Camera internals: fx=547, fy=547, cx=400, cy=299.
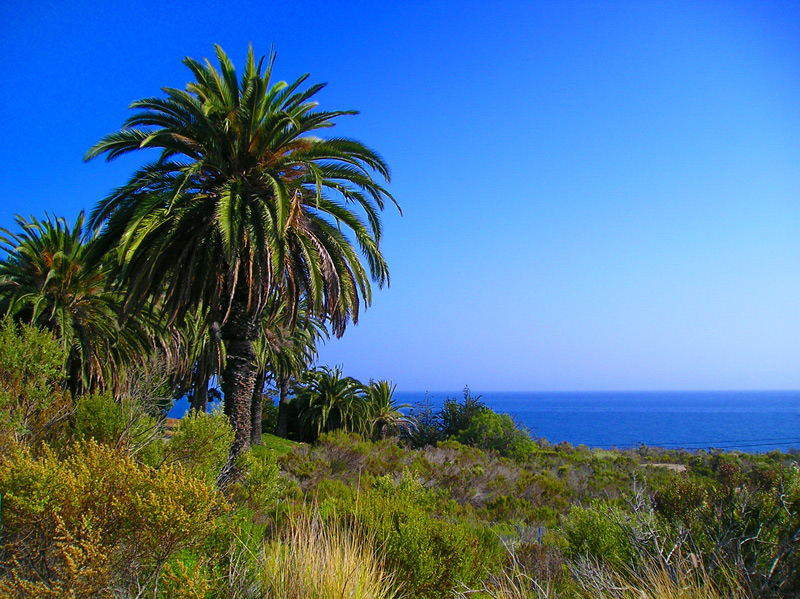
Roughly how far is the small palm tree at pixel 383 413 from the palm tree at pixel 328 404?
694 millimetres

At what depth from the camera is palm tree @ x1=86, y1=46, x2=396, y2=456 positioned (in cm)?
1123

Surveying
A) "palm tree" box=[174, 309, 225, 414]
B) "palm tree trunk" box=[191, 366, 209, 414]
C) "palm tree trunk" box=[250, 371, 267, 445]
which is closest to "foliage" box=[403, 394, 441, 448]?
"palm tree trunk" box=[250, 371, 267, 445]

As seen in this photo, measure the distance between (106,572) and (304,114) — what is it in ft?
33.6

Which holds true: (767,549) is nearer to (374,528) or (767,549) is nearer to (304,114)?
(374,528)

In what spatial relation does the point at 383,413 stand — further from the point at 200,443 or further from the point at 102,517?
the point at 102,517

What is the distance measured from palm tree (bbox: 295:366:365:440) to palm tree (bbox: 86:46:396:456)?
1763cm

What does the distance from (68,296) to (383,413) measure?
19585 millimetres

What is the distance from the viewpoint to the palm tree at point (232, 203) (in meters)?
11.2

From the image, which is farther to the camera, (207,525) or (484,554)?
(484,554)

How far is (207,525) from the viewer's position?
426cm

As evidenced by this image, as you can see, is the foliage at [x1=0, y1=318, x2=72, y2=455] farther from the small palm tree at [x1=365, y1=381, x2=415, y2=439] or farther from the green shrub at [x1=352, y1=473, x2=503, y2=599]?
the small palm tree at [x1=365, y1=381, x2=415, y2=439]

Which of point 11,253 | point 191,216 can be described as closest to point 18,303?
point 11,253

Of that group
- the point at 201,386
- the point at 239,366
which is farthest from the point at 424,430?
the point at 239,366

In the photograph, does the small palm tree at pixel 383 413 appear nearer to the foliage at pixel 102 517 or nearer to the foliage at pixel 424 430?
the foliage at pixel 424 430
